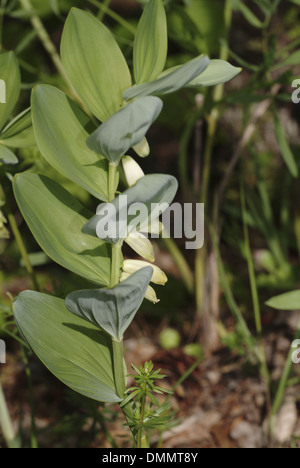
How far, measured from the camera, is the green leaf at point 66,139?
0.50 metres

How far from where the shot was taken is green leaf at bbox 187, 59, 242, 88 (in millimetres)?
499

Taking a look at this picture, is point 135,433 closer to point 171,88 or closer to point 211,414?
point 171,88

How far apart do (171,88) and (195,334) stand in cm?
90

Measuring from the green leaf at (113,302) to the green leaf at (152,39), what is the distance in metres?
0.19

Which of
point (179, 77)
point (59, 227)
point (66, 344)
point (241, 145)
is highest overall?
point (241, 145)

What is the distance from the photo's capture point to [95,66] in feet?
1.65

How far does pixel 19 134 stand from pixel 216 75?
0.78 feet

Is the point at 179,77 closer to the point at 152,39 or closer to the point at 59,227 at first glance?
the point at 152,39

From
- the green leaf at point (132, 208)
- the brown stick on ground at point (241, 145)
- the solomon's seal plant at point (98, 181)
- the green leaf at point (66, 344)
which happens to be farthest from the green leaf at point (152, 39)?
the brown stick on ground at point (241, 145)

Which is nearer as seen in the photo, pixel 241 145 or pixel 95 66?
pixel 95 66

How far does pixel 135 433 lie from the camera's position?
61cm

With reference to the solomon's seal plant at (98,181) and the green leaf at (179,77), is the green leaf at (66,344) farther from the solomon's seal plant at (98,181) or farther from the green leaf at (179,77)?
the green leaf at (179,77)

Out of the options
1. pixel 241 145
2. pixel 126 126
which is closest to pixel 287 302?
pixel 126 126

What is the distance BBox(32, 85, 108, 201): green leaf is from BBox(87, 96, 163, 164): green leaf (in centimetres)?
4
